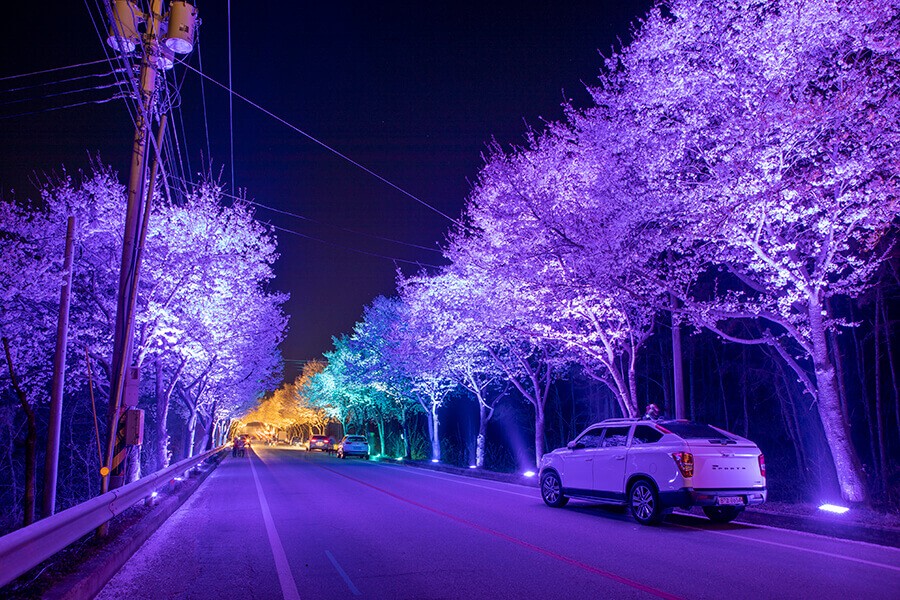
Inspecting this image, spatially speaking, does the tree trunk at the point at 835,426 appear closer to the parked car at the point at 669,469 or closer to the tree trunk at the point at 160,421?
the parked car at the point at 669,469

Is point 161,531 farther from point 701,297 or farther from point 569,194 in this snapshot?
point 701,297

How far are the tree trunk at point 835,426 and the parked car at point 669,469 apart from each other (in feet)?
6.46

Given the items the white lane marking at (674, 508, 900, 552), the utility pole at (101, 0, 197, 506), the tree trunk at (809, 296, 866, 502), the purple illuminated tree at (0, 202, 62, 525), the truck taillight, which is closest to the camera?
the white lane marking at (674, 508, 900, 552)

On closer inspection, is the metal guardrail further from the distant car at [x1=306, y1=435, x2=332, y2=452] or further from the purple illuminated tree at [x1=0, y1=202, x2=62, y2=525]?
the distant car at [x1=306, y1=435, x2=332, y2=452]

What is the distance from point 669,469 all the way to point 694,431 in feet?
3.61

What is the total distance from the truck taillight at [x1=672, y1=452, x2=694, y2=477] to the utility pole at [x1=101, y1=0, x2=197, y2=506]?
9176 mm

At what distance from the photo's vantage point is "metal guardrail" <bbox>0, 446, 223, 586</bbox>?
4871 mm

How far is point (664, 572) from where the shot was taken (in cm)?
766

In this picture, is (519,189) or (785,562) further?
(519,189)

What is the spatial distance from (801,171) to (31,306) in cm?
2077

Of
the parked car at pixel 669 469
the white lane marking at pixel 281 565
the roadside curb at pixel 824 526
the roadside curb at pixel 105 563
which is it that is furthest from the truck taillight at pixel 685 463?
the roadside curb at pixel 105 563

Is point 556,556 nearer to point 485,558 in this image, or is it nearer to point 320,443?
point 485,558

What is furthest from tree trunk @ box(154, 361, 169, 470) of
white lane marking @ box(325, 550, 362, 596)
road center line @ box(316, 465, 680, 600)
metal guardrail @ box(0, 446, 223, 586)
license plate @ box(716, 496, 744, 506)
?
license plate @ box(716, 496, 744, 506)

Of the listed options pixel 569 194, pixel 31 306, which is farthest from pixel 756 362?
pixel 31 306
